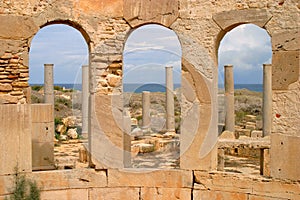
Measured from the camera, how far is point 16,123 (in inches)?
288

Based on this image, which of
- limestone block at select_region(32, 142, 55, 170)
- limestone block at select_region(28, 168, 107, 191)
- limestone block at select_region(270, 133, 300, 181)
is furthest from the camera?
limestone block at select_region(32, 142, 55, 170)

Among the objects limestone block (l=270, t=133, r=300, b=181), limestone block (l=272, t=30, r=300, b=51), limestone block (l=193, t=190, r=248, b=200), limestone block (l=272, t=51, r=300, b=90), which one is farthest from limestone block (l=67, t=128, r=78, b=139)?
limestone block (l=272, t=30, r=300, b=51)

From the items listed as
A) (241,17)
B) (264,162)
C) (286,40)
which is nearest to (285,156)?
(286,40)

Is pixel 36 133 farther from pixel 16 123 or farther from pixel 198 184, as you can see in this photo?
pixel 198 184

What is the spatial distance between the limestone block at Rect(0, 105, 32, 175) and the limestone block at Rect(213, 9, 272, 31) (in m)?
3.84

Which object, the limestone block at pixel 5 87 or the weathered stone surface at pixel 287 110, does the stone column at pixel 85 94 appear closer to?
the limestone block at pixel 5 87

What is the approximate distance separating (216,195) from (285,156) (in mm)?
1438

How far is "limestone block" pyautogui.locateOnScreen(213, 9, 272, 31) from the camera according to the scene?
7215 mm

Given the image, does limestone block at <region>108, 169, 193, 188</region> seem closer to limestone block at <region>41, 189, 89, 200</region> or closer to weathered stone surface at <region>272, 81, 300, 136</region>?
limestone block at <region>41, 189, 89, 200</region>

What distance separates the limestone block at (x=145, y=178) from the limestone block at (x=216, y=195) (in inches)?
13.1

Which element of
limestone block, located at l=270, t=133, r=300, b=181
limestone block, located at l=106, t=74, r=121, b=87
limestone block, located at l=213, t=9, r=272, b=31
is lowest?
limestone block, located at l=270, t=133, r=300, b=181

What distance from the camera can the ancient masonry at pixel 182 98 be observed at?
7.11 meters

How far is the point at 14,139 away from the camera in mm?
7305

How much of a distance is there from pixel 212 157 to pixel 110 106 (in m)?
2.16
